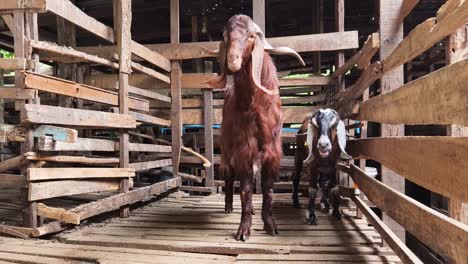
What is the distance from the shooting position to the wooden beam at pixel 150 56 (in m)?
4.87

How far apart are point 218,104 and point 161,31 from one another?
350cm

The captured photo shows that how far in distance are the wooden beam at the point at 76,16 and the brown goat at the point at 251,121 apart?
1.48 metres

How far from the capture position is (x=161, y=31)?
9.06m

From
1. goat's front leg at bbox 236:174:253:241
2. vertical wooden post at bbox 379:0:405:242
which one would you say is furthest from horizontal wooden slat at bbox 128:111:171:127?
vertical wooden post at bbox 379:0:405:242

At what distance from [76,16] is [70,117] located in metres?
1.05

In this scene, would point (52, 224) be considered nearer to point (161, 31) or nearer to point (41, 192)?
point (41, 192)

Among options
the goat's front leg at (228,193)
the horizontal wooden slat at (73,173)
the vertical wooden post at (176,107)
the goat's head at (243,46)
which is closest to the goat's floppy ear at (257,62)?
the goat's head at (243,46)

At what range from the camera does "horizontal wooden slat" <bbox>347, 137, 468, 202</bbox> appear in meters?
1.47

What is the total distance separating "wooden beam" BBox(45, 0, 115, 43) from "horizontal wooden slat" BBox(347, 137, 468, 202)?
10.1 feet

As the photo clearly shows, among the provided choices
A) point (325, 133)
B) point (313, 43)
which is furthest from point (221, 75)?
point (313, 43)

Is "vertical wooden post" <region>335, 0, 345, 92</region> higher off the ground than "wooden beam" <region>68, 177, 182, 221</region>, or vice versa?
"vertical wooden post" <region>335, 0, 345, 92</region>

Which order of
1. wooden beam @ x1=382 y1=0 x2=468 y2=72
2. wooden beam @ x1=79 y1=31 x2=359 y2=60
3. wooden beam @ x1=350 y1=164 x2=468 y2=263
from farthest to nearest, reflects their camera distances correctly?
wooden beam @ x1=79 y1=31 x2=359 y2=60
wooden beam @ x1=382 y1=0 x2=468 y2=72
wooden beam @ x1=350 y1=164 x2=468 y2=263

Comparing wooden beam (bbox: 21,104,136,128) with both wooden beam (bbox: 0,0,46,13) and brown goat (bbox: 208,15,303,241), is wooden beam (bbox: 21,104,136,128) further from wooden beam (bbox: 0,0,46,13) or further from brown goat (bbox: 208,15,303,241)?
brown goat (bbox: 208,15,303,241)

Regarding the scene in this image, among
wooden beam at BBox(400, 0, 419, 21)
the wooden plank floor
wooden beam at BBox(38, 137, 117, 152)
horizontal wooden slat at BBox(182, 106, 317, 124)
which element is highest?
wooden beam at BBox(400, 0, 419, 21)
